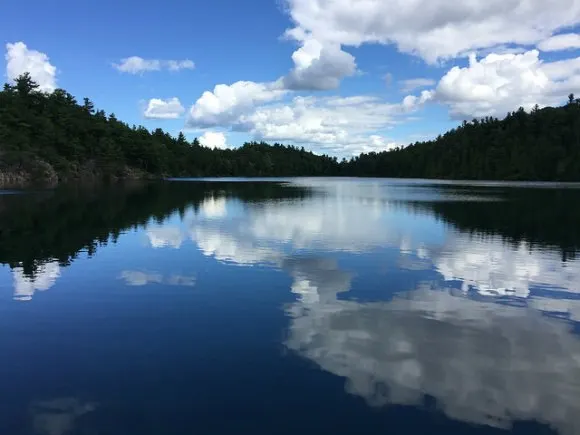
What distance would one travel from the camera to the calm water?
28.6 feet

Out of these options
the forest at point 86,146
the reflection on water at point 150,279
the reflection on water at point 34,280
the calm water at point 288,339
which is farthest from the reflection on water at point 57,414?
the forest at point 86,146

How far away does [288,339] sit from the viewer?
12.4 meters

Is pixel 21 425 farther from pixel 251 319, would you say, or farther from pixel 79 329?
pixel 251 319

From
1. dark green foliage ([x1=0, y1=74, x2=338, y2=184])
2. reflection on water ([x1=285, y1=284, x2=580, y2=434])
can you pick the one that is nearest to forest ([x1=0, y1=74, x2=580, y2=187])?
dark green foliage ([x1=0, y1=74, x2=338, y2=184])

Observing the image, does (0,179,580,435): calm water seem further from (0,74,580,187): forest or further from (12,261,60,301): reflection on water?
(0,74,580,187): forest

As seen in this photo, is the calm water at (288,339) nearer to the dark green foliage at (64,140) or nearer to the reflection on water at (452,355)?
the reflection on water at (452,355)

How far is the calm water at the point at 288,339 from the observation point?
873 centimetres

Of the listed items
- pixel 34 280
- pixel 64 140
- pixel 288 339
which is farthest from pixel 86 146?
pixel 288 339

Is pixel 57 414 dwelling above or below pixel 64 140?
below

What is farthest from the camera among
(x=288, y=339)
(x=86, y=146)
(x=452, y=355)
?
(x=86, y=146)

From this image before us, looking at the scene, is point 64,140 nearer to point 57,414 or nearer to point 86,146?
point 86,146

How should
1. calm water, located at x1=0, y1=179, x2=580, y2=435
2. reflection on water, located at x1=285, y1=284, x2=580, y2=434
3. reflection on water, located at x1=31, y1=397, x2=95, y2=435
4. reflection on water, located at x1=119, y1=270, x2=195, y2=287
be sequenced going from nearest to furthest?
1. reflection on water, located at x1=31, y1=397, x2=95, y2=435
2. calm water, located at x1=0, y1=179, x2=580, y2=435
3. reflection on water, located at x1=285, y1=284, x2=580, y2=434
4. reflection on water, located at x1=119, y1=270, x2=195, y2=287

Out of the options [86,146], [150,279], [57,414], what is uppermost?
[86,146]

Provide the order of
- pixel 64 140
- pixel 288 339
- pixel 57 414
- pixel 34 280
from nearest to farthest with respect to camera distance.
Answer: pixel 57 414 < pixel 288 339 < pixel 34 280 < pixel 64 140
